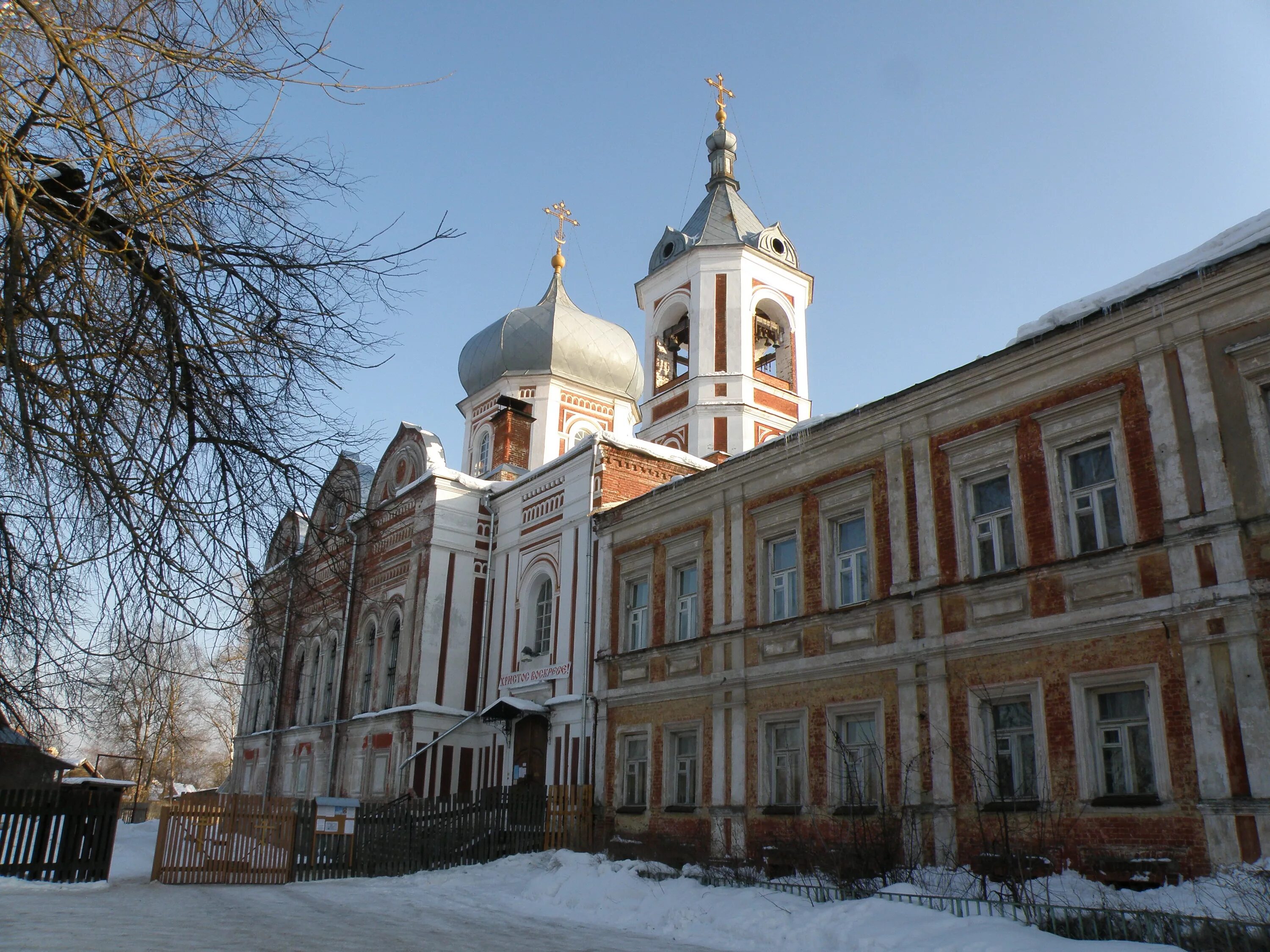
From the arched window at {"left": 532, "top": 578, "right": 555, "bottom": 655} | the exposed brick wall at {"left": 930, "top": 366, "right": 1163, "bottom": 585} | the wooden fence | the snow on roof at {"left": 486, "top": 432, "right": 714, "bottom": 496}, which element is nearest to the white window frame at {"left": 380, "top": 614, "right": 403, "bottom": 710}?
the arched window at {"left": 532, "top": 578, "right": 555, "bottom": 655}

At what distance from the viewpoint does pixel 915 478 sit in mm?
14133

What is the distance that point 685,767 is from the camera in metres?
17.2

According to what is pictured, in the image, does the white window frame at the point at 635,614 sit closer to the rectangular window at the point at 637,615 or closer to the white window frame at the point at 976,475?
the rectangular window at the point at 637,615

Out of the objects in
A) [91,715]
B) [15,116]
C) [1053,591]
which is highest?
[15,116]

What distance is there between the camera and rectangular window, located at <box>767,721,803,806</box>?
49.0 feet

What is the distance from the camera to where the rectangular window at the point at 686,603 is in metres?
17.8

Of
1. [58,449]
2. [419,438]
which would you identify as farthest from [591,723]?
[58,449]

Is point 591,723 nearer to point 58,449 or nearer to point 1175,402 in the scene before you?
point 1175,402

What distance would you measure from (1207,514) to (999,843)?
421 cm

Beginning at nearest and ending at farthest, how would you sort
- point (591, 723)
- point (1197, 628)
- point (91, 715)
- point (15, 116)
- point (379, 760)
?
1. point (15, 116)
2. point (91, 715)
3. point (1197, 628)
4. point (591, 723)
5. point (379, 760)

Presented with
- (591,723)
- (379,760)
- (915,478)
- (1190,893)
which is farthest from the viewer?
(379,760)

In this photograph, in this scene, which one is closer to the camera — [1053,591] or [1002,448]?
[1053,591]

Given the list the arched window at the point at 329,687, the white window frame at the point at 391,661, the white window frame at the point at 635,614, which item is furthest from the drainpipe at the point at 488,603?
the arched window at the point at 329,687

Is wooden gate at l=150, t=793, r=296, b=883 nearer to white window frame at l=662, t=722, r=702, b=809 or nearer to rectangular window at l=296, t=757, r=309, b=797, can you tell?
white window frame at l=662, t=722, r=702, b=809
